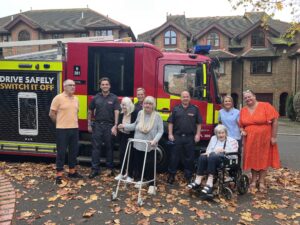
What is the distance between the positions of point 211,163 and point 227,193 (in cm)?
55

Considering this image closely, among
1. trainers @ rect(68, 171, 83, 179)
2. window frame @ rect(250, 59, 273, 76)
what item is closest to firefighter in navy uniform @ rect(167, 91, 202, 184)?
trainers @ rect(68, 171, 83, 179)

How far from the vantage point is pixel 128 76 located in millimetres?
7148

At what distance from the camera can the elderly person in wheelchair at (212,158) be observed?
5.53m

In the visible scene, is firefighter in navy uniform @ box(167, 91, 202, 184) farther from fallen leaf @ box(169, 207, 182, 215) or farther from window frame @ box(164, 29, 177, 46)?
window frame @ box(164, 29, 177, 46)

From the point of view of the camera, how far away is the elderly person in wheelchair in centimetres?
553

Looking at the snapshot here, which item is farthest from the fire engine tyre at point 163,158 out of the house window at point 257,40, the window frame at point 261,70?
the house window at point 257,40

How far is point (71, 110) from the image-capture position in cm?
622

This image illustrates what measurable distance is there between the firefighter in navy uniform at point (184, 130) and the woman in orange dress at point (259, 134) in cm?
86

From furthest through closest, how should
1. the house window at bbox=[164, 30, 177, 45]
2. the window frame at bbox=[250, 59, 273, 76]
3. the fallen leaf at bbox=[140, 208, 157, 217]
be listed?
the house window at bbox=[164, 30, 177, 45], the window frame at bbox=[250, 59, 273, 76], the fallen leaf at bbox=[140, 208, 157, 217]

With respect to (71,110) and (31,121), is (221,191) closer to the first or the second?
(71,110)

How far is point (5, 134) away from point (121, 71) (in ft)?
9.70

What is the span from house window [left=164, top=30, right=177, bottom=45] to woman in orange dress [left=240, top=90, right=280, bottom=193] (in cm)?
2839

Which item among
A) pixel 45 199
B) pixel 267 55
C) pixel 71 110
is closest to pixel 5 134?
pixel 71 110

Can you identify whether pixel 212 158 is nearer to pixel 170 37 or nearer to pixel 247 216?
pixel 247 216
